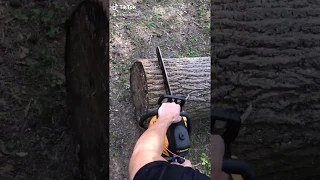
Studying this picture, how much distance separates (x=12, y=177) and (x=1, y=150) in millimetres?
101

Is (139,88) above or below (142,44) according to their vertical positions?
below

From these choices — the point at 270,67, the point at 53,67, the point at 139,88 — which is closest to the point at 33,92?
the point at 53,67

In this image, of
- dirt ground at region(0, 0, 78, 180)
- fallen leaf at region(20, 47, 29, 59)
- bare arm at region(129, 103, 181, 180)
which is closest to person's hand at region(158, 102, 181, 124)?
bare arm at region(129, 103, 181, 180)

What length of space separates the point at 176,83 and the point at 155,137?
0.72ft

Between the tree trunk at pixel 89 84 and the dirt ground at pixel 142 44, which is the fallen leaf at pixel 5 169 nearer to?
the tree trunk at pixel 89 84

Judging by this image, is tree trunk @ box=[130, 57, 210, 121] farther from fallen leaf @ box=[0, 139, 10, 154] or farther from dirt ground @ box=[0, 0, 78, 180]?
fallen leaf @ box=[0, 139, 10, 154]

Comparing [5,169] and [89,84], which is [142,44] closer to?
[89,84]

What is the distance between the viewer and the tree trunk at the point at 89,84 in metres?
1.09

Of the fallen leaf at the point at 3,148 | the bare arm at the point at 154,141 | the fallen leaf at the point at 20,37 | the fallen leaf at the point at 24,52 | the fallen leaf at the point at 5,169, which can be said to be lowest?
the fallen leaf at the point at 5,169

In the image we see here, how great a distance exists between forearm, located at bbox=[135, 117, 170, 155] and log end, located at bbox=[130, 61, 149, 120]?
84 millimetres

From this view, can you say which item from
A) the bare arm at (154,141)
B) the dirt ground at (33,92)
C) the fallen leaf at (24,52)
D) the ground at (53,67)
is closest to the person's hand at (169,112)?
the bare arm at (154,141)

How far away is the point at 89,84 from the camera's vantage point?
3.71ft

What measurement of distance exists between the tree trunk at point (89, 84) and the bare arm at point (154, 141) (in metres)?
0.15

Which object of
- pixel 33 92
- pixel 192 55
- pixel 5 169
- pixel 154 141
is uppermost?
pixel 192 55
